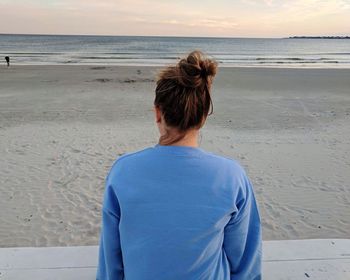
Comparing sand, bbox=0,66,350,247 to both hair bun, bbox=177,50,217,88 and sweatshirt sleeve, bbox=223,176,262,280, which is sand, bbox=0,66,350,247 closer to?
hair bun, bbox=177,50,217,88

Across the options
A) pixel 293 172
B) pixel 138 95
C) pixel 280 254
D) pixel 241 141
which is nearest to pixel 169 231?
pixel 280 254

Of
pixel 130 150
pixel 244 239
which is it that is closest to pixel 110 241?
pixel 244 239

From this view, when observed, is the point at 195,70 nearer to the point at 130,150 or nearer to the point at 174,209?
the point at 174,209

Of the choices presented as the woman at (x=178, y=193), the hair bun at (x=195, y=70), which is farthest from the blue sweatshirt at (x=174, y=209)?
the hair bun at (x=195, y=70)

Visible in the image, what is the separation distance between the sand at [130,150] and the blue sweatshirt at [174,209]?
1.31 ft

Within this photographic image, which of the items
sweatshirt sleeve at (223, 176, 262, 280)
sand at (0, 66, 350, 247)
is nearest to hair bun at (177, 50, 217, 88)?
sand at (0, 66, 350, 247)

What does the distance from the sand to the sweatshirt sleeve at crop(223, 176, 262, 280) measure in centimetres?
60

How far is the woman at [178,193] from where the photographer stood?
4.27 ft

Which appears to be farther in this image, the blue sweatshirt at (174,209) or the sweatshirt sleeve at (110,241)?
the sweatshirt sleeve at (110,241)

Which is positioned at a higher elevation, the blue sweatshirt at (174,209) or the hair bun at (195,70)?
the hair bun at (195,70)

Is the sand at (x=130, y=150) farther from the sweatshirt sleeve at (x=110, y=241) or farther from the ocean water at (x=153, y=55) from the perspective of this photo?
the ocean water at (x=153, y=55)

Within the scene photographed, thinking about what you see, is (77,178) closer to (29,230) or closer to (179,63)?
(29,230)

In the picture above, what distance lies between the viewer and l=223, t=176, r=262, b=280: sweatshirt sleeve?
1.42m

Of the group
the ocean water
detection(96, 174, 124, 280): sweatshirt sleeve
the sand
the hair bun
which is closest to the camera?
the hair bun
